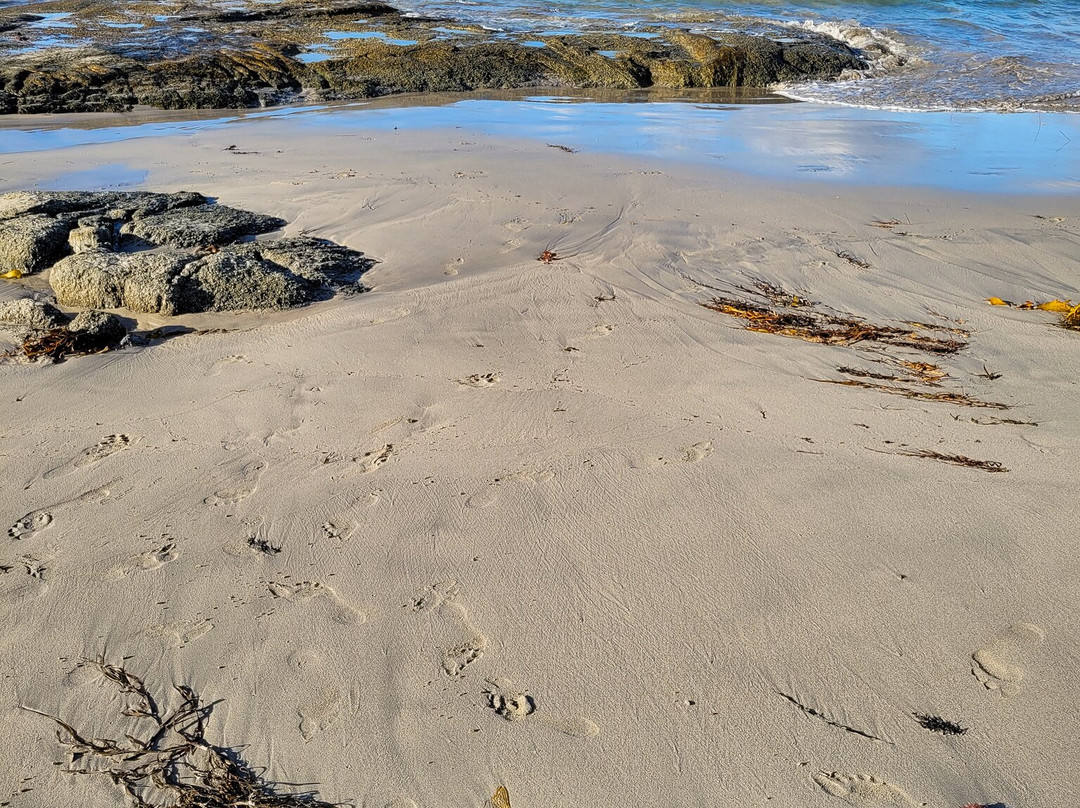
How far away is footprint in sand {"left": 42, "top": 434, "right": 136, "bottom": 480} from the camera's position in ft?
10.5

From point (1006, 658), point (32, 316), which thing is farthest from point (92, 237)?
point (1006, 658)

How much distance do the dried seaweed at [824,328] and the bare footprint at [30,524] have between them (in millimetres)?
3567

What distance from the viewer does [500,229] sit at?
6121 mm

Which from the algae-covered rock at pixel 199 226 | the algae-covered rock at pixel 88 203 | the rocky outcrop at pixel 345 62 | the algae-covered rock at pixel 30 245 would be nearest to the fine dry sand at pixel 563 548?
the algae-covered rock at pixel 199 226

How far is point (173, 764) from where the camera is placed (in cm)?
205

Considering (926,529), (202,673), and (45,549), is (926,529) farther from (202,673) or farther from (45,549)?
(45,549)

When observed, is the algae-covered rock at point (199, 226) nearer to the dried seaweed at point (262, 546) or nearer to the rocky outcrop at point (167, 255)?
the rocky outcrop at point (167, 255)

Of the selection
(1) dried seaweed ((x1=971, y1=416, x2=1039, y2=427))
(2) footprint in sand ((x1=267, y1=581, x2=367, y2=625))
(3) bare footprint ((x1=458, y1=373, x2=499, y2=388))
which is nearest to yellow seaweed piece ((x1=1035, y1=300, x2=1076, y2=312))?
(1) dried seaweed ((x1=971, y1=416, x2=1039, y2=427))

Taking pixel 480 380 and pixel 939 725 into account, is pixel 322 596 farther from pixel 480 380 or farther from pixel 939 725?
pixel 939 725

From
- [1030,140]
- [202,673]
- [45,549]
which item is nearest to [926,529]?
[202,673]

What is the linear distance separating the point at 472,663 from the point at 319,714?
45 cm

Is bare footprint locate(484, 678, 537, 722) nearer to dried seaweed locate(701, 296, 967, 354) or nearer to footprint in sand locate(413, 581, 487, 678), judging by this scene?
footprint in sand locate(413, 581, 487, 678)

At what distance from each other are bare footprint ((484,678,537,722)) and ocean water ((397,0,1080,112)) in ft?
40.5

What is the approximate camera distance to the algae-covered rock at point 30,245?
530cm
